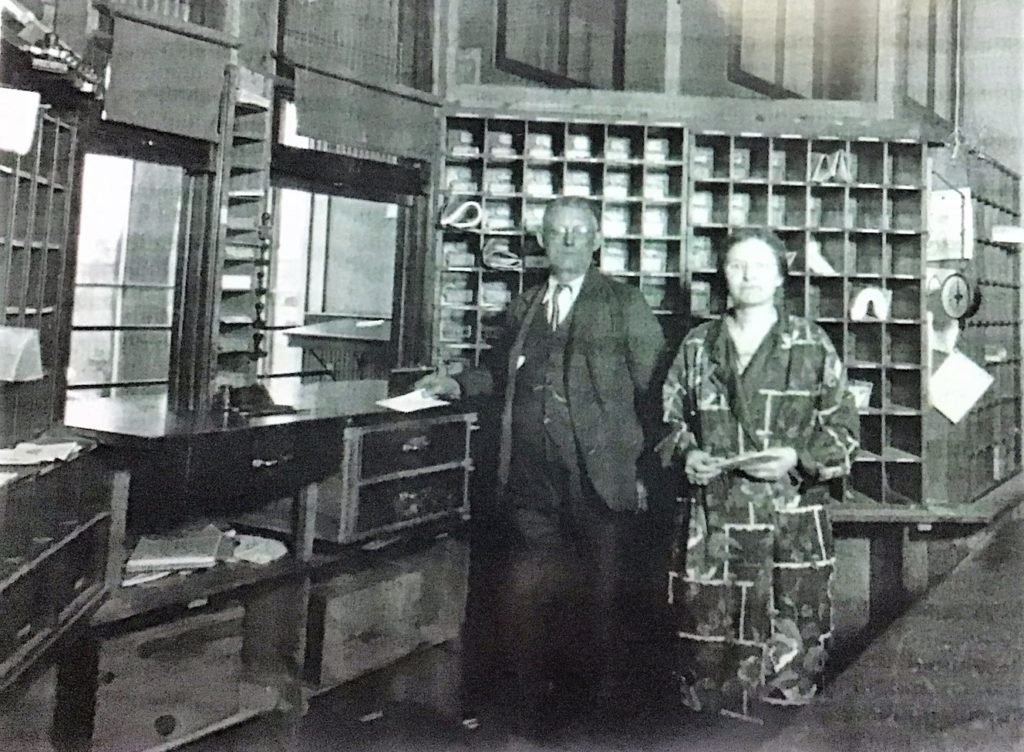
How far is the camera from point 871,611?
1.97m

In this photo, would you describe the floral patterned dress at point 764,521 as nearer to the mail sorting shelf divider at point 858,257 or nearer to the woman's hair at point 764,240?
the woman's hair at point 764,240

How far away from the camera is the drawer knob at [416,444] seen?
1.81m

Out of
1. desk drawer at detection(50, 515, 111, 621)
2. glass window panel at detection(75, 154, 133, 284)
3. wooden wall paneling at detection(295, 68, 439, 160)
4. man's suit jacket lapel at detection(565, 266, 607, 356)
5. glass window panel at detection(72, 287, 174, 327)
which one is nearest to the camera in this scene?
desk drawer at detection(50, 515, 111, 621)

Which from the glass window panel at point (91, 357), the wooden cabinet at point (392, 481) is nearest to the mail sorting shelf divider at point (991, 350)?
the wooden cabinet at point (392, 481)

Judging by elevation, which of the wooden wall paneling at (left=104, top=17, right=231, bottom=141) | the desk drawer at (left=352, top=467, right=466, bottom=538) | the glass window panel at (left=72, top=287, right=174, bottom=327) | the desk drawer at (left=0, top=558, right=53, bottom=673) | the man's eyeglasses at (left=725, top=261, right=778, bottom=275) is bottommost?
the desk drawer at (left=0, top=558, right=53, bottom=673)

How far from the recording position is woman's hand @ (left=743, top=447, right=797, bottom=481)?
4.72 feet

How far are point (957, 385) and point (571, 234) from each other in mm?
900

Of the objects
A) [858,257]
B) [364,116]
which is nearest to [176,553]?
[364,116]

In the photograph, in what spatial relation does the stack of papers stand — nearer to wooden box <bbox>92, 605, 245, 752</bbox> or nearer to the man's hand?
wooden box <bbox>92, 605, 245, 752</bbox>

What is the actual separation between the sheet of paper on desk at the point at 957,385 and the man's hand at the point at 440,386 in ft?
3.44

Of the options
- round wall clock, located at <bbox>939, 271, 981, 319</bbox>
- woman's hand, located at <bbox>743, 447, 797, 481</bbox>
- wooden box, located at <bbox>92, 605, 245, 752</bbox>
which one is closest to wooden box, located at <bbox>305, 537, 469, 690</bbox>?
wooden box, located at <bbox>92, 605, 245, 752</bbox>

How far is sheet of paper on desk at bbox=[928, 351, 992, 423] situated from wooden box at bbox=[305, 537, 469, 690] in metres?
1.09

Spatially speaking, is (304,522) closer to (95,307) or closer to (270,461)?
(270,461)

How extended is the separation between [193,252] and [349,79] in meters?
0.50
